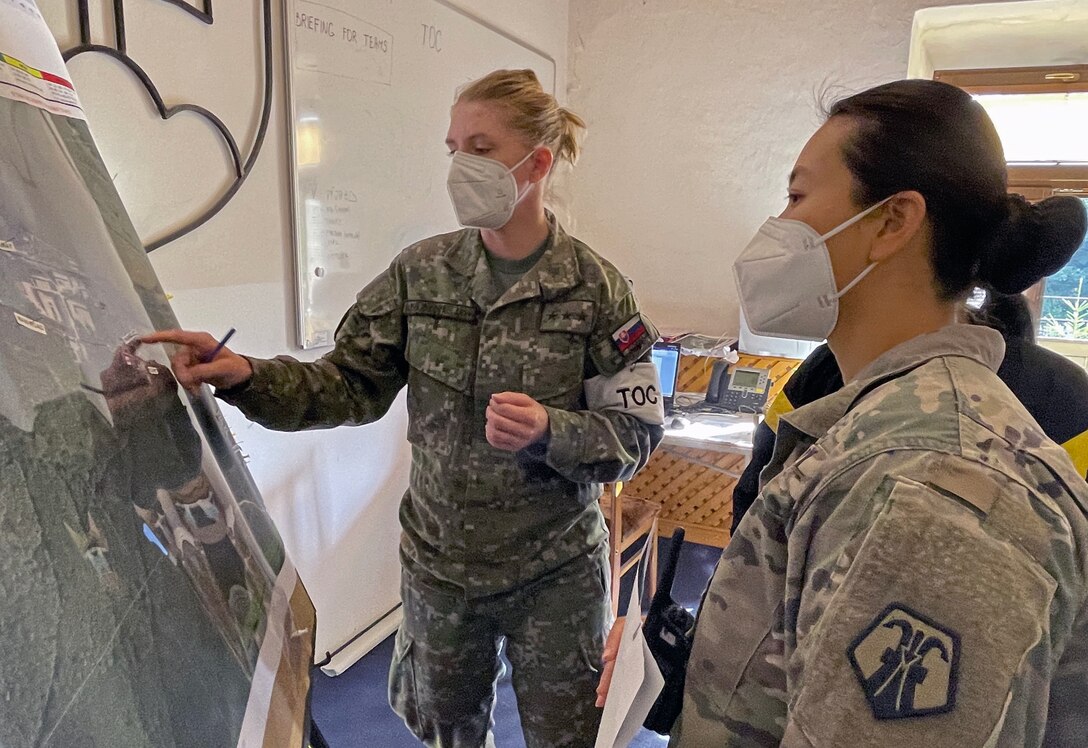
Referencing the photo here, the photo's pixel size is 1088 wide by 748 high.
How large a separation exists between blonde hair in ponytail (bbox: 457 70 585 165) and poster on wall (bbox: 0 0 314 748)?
26.3 inches

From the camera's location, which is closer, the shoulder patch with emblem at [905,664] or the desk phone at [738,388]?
the shoulder patch with emblem at [905,664]

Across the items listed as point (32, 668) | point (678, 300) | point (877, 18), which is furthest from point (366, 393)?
point (877, 18)

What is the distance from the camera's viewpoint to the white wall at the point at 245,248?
4.54 feet

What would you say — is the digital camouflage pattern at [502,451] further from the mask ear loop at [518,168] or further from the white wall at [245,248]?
the white wall at [245,248]

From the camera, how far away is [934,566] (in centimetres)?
50

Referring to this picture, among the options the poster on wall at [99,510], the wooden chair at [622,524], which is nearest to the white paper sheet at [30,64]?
the poster on wall at [99,510]

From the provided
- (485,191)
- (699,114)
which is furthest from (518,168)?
(699,114)

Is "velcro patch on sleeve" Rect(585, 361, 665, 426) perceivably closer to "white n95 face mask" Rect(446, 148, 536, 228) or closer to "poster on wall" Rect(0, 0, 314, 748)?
"white n95 face mask" Rect(446, 148, 536, 228)

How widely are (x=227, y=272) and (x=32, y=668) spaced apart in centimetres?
147

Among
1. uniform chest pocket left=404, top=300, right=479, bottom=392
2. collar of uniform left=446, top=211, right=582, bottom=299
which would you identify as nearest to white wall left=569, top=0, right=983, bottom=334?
collar of uniform left=446, top=211, right=582, bottom=299

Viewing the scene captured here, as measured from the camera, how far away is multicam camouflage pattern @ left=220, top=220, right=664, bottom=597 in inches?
45.6

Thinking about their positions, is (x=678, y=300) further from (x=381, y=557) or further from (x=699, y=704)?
(x=699, y=704)

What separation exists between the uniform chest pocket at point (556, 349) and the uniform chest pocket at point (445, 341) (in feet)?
0.32

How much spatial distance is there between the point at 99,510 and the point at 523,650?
91 centimetres
